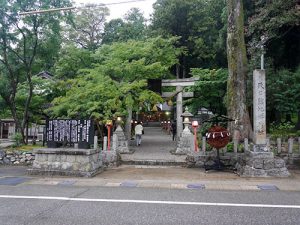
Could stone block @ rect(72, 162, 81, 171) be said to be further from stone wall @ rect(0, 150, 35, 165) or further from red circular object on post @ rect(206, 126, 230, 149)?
stone wall @ rect(0, 150, 35, 165)

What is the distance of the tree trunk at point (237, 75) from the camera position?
14.6m

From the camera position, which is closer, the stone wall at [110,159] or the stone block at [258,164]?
the stone block at [258,164]

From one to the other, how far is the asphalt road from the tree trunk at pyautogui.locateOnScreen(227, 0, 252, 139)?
6.66m

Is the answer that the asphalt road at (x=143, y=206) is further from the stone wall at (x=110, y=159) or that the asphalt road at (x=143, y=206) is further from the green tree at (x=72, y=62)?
the green tree at (x=72, y=62)

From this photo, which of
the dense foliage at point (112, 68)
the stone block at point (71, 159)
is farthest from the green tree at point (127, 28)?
the stone block at point (71, 159)

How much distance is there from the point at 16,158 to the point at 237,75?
11.9 m

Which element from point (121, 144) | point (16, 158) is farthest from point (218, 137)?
point (16, 158)

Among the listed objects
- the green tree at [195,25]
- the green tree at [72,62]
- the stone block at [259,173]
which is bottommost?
the stone block at [259,173]

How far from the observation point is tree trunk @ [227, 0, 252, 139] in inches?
574

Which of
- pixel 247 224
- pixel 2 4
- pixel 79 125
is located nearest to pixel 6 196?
pixel 79 125

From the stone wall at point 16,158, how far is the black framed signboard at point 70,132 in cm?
422

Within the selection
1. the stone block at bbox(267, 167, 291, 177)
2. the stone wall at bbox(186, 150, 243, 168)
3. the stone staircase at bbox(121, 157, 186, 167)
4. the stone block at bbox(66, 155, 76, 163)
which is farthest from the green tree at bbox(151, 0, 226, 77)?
the stone block at bbox(66, 155, 76, 163)

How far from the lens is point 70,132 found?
1210 cm

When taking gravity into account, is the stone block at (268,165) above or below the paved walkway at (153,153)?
above
